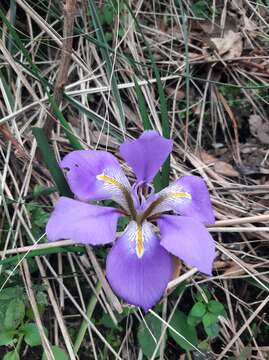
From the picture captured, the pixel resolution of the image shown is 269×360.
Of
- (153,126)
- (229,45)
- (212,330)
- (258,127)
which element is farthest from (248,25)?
(212,330)

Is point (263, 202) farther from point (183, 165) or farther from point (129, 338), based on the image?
point (129, 338)

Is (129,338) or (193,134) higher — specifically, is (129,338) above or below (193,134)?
below

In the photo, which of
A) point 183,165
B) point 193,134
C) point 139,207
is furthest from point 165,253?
point 193,134

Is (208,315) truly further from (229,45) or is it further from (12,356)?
(229,45)

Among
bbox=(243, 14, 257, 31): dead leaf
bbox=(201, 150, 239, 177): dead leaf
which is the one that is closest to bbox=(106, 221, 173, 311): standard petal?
bbox=(201, 150, 239, 177): dead leaf

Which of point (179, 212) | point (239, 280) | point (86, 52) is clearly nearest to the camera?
point (179, 212)

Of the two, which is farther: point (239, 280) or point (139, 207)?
point (239, 280)
